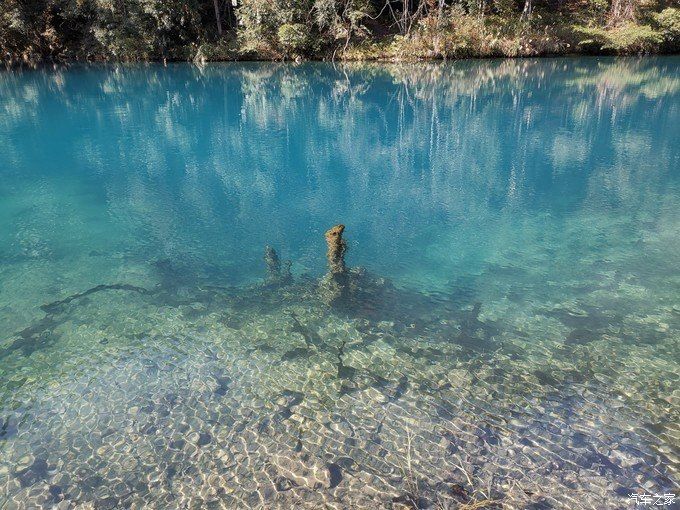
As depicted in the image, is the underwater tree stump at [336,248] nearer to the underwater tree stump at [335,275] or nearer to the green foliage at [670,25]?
the underwater tree stump at [335,275]

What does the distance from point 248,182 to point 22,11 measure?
1619 inches

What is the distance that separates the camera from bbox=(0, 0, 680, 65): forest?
128 feet

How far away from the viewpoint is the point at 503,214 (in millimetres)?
13469

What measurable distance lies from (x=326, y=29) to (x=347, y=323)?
3896 cm

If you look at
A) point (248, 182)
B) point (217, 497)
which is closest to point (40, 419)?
point (217, 497)

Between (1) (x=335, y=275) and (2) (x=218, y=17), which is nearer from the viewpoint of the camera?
(1) (x=335, y=275)

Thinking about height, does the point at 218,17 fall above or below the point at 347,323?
above

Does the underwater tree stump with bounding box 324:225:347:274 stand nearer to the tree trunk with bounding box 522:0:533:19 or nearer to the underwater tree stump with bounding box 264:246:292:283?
the underwater tree stump with bounding box 264:246:292:283

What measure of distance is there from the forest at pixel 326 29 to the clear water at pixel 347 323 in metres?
22.0

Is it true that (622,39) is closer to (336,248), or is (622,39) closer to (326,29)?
(326,29)

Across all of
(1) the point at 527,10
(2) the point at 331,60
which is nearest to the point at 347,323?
(2) the point at 331,60

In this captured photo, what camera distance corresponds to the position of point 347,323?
889 centimetres

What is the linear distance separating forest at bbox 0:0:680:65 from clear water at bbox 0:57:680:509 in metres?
22.0

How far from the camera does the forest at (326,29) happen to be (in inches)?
1531
